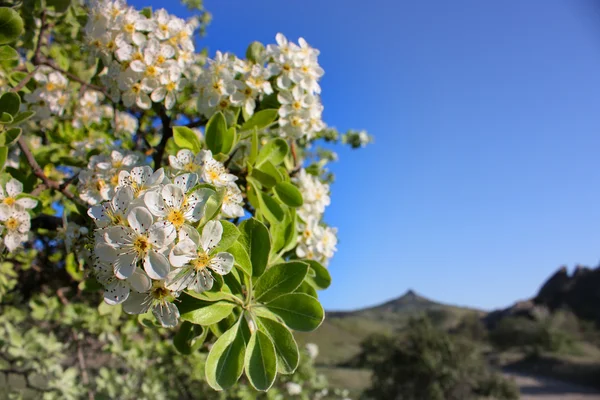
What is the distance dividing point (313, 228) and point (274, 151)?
0.36 meters

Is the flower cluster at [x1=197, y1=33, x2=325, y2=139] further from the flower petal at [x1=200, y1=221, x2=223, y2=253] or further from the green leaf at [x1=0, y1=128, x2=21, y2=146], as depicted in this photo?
the flower petal at [x1=200, y1=221, x2=223, y2=253]

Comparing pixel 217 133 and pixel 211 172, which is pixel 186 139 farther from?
pixel 211 172

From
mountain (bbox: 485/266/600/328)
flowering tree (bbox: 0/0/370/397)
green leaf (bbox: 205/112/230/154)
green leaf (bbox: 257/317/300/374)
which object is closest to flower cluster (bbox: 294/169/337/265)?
flowering tree (bbox: 0/0/370/397)

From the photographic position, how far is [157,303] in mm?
970

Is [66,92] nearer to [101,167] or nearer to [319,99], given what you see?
[101,167]

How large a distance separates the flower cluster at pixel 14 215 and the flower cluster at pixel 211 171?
0.48m

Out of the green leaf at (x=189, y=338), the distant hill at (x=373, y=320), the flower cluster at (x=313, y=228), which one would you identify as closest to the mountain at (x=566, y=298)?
the distant hill at (x=373, y=320)

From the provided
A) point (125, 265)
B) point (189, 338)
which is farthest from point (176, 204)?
point (189, 338)

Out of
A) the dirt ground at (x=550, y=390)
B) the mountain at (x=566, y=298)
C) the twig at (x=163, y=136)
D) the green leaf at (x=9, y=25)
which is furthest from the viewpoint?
the mountain at (x=566, y=298)

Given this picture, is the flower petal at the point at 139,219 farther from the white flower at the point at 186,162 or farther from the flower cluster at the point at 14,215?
the flower cluster at the point at 14,215

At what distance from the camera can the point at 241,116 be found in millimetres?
1704

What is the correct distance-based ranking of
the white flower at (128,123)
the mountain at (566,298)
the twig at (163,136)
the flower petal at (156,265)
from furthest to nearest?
the mountain at (566,298), the white flower at (128,123), the twig at (163,136), the flower petal at (156,265)

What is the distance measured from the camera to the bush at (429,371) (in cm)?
954

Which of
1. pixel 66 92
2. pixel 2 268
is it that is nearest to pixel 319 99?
pixel 66 92
